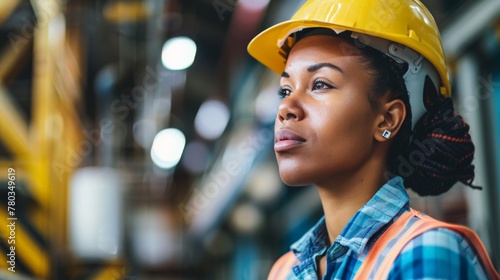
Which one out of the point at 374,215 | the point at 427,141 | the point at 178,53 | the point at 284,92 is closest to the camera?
the point at 374,215

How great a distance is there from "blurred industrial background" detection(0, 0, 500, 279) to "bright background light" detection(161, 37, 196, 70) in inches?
Result: 0.5

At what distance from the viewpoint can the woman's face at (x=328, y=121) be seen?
1401 mm

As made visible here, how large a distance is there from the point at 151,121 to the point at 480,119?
5039mm

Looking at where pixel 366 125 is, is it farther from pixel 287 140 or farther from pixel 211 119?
pixel 211 119

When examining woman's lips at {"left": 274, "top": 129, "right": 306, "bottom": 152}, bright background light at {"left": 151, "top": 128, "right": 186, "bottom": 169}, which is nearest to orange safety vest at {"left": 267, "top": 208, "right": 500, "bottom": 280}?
woman's lips at {"left": 274, "top": 129, "right": 306, "bottom": 152}

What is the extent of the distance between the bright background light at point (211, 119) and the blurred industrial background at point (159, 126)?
0.02 meters

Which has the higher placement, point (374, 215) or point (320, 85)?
point (320, 85)

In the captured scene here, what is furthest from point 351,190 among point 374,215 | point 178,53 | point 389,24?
point 178,53

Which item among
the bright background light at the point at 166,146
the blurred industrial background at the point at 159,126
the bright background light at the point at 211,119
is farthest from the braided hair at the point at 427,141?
the bright background light at the point at 166,146

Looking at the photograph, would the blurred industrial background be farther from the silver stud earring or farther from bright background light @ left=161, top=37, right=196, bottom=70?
the silver stud earring

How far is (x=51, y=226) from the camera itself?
4078mm

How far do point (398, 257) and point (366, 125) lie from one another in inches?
13.6

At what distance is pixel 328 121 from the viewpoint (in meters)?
1.40

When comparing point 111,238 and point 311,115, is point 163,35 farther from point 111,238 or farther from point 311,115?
point 311,115
